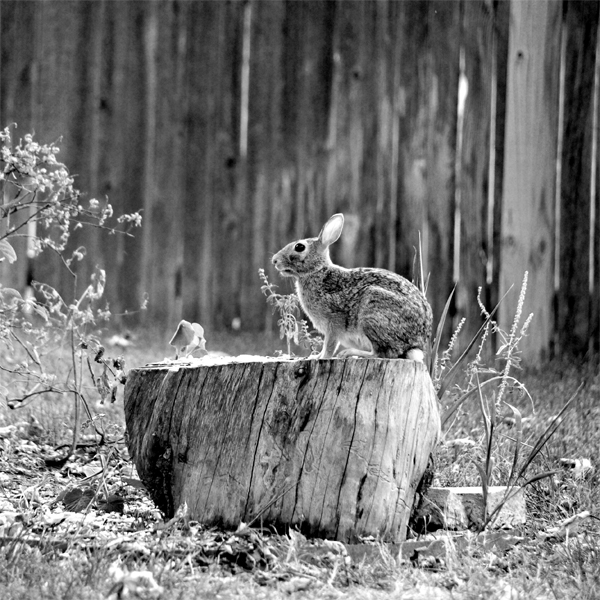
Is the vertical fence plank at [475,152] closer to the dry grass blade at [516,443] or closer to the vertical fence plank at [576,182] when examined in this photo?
the vertical fence plank at [576,182]

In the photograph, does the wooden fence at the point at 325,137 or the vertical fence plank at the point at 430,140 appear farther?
the vertical fence plank at the point at 430,140

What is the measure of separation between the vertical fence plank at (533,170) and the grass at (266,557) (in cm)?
255

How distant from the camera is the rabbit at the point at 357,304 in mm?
3469

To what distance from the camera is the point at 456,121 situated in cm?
693

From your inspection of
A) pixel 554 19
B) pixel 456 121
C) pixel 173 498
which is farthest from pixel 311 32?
pixel 173 498

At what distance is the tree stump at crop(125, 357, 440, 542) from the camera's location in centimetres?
317

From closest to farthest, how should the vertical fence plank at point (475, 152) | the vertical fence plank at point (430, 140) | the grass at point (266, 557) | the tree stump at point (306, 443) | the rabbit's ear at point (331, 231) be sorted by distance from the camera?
the grass at point (266, 557), the tree stump at point (306, 443), the rabbit's ear at point (331, 231), the vertical fence plank at point (475, 152), the vertical fence plank at point (430, 140)

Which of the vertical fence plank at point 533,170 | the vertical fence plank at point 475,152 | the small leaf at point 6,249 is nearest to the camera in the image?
the small leaf at point 6,249

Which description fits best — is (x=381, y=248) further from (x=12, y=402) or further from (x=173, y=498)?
(x=173, y=498)

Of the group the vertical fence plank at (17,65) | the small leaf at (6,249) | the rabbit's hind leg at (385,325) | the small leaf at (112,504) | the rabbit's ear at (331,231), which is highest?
the vertical fence plank at (17,65)

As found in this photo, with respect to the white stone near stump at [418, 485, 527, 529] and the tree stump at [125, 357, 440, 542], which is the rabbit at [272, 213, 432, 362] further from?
the white stone near stump at [418, 485, 527, 529]

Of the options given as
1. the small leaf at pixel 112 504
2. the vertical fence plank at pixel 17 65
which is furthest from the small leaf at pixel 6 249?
the vertical fence plank at pixel 17 65

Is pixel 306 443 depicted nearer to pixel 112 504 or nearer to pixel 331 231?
pixel 112 504

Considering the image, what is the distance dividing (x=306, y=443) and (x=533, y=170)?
3935mm
